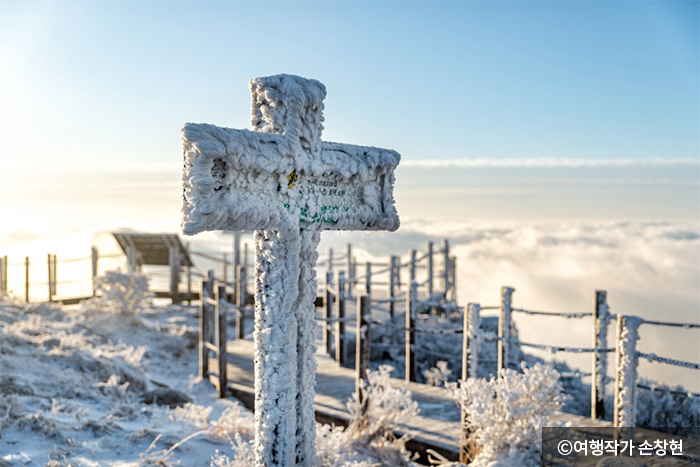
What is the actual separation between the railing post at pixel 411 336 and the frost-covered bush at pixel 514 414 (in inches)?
161

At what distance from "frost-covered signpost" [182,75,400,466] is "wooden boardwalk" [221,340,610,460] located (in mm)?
2389

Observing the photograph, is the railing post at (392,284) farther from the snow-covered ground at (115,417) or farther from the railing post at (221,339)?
the snow-covered ground at (115,417)

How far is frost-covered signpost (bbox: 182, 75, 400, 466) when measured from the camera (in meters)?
3.90

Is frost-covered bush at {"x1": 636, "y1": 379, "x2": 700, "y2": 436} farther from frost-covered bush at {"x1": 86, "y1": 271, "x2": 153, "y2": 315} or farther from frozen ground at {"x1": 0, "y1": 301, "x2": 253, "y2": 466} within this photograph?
frost-covered bush at {"x1": 86, "y1": 271, "x2": 153, "y2": 315}

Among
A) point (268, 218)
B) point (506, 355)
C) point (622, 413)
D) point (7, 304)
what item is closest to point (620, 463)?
point (622, 413)

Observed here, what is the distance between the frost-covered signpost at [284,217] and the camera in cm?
390

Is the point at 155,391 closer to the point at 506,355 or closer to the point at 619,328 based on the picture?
the point at 506,355

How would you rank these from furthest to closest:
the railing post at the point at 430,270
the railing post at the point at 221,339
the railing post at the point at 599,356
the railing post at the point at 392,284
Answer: the railing post at the point at 430,270 < the railing post at the point at 392,284 < the railing post at the point at 221,339 < the railing post at the point at 599,356

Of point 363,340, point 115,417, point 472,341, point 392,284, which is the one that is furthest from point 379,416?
point 392,284

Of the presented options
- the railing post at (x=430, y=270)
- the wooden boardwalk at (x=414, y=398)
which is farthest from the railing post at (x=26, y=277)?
the railing post at (x=430, y=270)

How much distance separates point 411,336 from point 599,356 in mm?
3417

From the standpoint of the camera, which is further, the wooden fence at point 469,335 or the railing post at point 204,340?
the railing post at point 204,340

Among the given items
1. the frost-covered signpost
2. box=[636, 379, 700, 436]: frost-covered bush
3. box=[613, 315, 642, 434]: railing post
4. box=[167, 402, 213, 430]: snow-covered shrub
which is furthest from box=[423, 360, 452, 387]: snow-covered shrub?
the frost-covered signpost

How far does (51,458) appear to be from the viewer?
512cm
